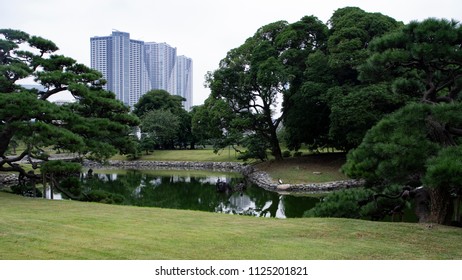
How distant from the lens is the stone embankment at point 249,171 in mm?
19297

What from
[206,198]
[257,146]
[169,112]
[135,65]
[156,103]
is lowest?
[206,198]

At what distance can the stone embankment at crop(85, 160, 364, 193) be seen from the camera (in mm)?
19297

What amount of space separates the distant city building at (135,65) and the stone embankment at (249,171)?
759 inches

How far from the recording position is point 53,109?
35.4ft

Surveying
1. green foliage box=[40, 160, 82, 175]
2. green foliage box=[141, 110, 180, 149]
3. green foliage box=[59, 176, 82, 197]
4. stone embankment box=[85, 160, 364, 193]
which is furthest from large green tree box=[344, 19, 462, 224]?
green foliage box=[141, 110, 180, 149]

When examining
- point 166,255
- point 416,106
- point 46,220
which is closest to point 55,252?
point 166,255

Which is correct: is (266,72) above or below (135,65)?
below

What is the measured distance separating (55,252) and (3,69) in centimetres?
885

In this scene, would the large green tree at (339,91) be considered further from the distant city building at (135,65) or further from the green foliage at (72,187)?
the distant city building at (135,65)

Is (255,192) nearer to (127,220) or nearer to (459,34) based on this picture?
(127,220)

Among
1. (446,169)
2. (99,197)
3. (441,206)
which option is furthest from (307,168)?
(446,169)

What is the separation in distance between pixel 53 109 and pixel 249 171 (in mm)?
18369

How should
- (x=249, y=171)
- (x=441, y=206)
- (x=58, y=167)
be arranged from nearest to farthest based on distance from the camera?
(x=441, y=206)
(x=58, y=167)
(x=249, y=171)

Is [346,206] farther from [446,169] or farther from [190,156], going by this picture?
[190,156]
